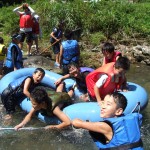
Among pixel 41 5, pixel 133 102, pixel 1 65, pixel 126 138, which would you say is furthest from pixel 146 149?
pixel 41 5

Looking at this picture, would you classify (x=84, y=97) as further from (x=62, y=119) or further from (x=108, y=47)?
(x=62, y=119)

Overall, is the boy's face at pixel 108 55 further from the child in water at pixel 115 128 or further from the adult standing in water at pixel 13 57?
the child in water at pixel 115 128

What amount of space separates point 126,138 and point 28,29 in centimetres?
636

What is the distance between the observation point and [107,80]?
4.97 m

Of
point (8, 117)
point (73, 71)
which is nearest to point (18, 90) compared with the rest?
point (8, 117)

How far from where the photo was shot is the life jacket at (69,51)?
6887 mm

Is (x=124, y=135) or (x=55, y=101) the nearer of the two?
(x=124, y=135)

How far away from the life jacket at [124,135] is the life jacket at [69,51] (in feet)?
13.9

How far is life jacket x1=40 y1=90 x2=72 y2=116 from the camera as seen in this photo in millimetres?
4720

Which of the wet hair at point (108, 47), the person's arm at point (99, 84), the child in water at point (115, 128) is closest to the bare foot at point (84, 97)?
the person's arm at point (99, 84)

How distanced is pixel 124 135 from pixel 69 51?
14.2 feet

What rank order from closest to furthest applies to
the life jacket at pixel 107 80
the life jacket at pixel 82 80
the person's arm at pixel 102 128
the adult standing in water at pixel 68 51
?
the person's arm at pixel 102 128, the life jacket at pixel 107 80, the life jacket at pixel 82 80, the adult standing in water at pixel 68 51

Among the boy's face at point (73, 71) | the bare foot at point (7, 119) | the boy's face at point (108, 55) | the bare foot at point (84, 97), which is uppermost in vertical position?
the boy's face at point (108, 55)

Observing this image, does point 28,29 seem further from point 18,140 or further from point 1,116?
point 18,140
